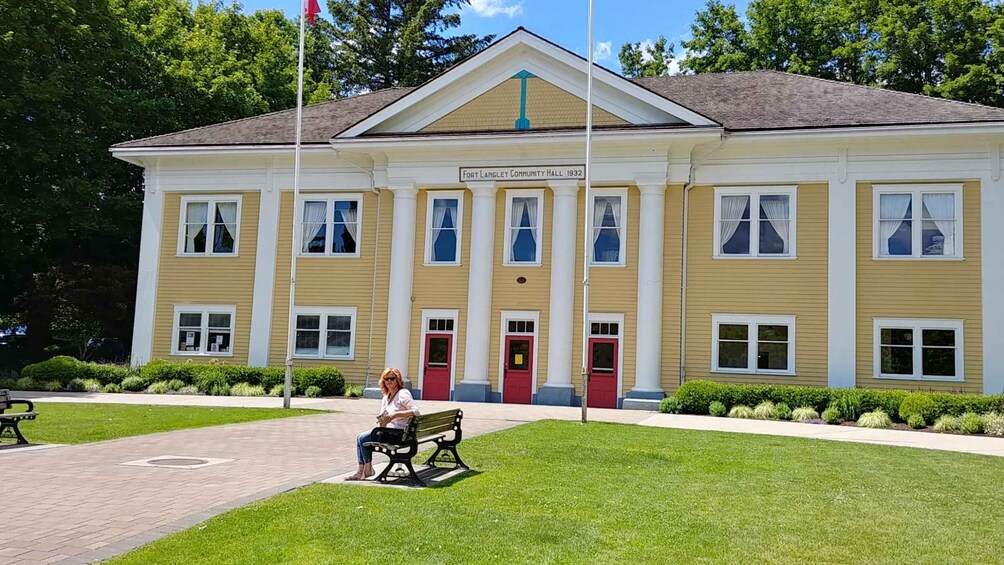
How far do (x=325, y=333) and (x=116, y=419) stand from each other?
10.2m

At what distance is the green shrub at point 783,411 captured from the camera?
2134 cm

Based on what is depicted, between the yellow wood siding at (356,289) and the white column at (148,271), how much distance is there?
14.6 ft

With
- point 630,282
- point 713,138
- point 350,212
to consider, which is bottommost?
point 630,282

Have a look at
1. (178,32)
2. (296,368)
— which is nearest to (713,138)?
(296,368)

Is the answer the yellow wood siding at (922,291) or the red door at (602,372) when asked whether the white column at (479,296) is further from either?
the yellow wood siding at (922,291)

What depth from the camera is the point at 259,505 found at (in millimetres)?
8461

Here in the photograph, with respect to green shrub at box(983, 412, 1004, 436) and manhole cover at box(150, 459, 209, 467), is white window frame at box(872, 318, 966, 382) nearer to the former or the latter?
green shrub at box(983, 412, 1004, 436)

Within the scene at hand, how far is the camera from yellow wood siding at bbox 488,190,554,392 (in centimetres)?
2555

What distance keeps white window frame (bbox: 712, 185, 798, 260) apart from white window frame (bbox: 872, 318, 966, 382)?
3052 millimetres

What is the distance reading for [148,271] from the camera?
94.8 ft

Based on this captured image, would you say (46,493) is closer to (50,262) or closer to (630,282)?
(630,282)

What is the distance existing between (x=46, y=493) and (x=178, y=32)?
35.1 meters

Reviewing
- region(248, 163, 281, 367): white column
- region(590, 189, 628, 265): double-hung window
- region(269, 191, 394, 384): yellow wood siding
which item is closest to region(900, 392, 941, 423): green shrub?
region(590, 189, 628, 265): double-hung window

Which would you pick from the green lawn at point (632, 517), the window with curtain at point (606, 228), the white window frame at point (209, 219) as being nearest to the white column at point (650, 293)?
the window with curtain at point (606, 228)
